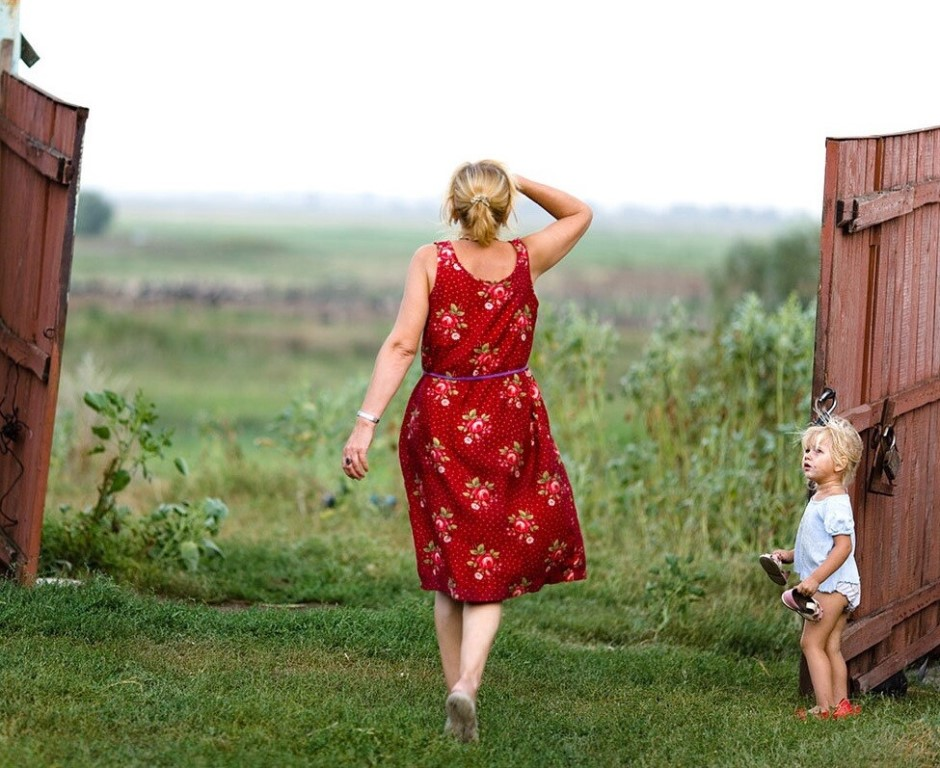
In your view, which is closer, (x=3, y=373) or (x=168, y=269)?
(x=3, y=373)

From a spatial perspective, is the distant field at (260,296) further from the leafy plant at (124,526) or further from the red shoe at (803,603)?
the red shoe at (803,603)

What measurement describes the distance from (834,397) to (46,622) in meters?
3.16

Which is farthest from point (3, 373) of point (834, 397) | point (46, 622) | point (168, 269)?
point (168, 269)

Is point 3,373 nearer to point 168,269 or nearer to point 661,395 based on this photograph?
point 661,395

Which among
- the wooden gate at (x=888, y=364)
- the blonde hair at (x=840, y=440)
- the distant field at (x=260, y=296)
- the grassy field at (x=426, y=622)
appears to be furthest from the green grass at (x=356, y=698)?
the distant field at (x=260, y=296)

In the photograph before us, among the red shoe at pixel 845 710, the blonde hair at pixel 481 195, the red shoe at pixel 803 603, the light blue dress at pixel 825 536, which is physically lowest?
the red shoe at pixel 845 710

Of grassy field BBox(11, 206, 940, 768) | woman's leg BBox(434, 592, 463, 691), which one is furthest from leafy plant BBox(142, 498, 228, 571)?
woman's leg BBox(434, 592, 463, 691)

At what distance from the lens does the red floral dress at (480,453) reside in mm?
4742

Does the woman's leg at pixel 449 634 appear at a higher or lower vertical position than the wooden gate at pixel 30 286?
lower

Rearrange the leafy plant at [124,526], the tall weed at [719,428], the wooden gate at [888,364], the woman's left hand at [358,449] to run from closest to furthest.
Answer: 1. the woman's left hand at [358,449]
2. the wooden gate at [888,364]
3. the leafy plant at [124,526]
4. the tall weed at [719,428]

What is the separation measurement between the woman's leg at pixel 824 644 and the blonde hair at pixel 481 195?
1805mm

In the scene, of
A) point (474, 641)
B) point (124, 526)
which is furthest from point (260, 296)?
point (474, 641)

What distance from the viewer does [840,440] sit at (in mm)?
5105

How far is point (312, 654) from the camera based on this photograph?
229 inches
